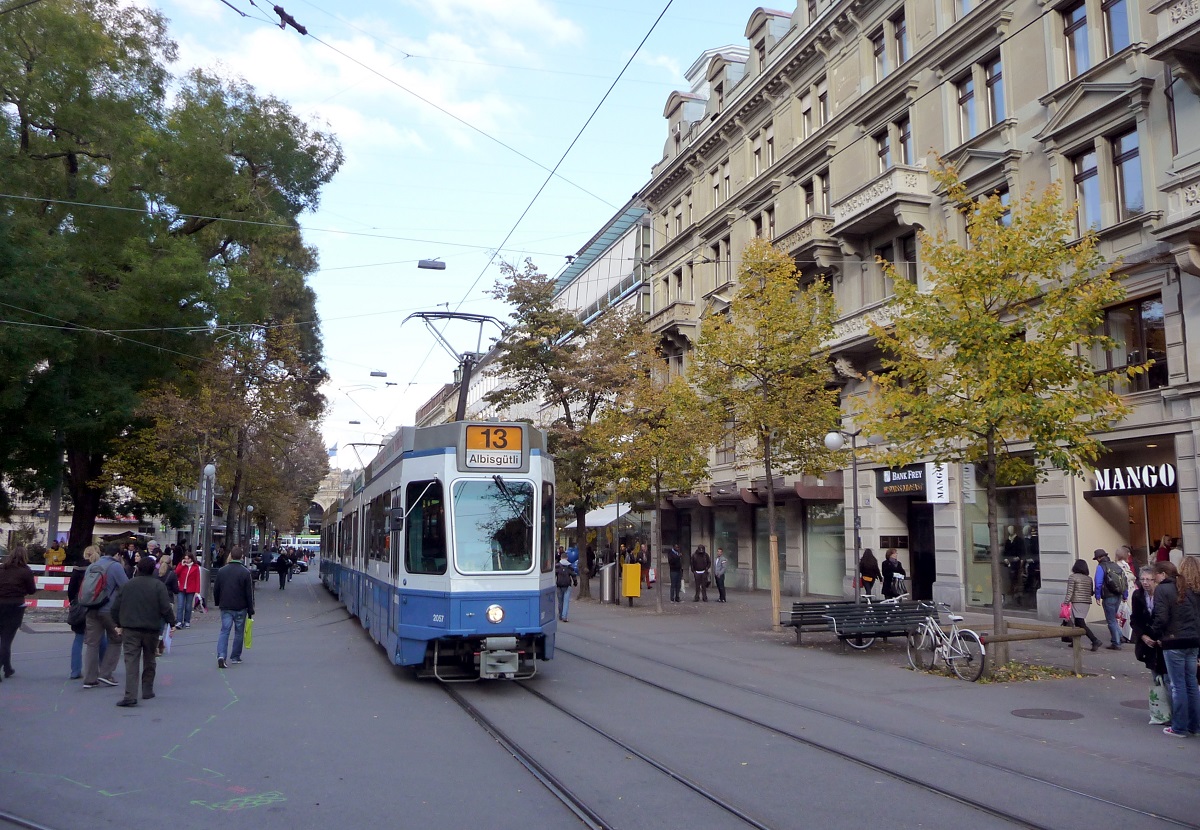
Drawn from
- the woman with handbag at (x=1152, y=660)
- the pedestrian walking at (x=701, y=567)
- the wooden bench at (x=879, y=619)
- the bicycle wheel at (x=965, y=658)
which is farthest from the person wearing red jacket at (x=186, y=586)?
the woman with handbag at (x=1152, y=660)

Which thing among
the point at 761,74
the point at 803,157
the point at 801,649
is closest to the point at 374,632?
the point at 801,649

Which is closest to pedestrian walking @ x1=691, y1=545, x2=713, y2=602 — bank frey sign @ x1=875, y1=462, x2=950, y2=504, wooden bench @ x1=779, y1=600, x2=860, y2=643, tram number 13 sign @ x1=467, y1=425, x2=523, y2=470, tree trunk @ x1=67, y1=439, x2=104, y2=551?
bank frey sign @ x1=875, y1=462, x2=950, y2=504

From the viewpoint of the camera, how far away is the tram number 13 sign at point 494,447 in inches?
481

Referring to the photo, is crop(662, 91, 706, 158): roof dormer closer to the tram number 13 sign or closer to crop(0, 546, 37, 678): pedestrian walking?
the tram number 13 sign

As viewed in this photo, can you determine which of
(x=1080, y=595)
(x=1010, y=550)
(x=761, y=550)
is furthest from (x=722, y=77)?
(x=1080, y=595)

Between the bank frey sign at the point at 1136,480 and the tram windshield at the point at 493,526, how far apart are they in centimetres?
1270

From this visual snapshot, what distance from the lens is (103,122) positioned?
27.4 meters

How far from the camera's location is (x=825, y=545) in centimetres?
3025

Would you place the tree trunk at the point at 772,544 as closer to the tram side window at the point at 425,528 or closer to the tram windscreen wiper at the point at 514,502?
the tram windscreen wiper at the point at 514,502

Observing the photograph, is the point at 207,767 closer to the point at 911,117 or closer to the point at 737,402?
the point at 737,402

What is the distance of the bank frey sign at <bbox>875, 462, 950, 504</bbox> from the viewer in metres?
23.5

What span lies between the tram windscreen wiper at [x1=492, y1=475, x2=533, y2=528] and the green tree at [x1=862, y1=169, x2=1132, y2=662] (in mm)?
5659

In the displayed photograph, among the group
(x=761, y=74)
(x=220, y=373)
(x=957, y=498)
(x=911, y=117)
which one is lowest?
(x=957, y=498)

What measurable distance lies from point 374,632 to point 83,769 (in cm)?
755
